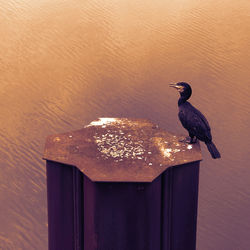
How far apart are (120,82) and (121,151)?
5786 millimetres

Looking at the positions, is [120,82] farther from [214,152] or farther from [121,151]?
[121,151]

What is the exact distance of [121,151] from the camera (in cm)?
275

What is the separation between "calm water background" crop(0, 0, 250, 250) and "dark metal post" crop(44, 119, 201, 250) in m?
2.24

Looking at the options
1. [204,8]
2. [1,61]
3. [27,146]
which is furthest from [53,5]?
[27,146]

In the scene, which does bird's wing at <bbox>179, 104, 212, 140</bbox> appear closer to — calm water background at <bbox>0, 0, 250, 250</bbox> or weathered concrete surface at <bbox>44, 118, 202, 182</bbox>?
weathered concrete surface at <bbox>44, 118, 202, 182</bbox>

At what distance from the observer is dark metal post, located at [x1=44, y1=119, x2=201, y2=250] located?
2.44 metres

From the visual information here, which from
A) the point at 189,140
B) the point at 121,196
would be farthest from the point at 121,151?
the point at 189,140

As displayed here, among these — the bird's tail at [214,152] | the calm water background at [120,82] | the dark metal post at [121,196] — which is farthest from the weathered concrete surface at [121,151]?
the calm water background at [120,82]

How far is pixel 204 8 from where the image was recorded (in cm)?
1141

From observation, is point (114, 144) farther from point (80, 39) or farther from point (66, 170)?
point (80, 39)

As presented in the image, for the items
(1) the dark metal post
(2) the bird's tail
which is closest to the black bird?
(2) the bird's tail

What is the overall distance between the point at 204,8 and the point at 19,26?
4.91 meters

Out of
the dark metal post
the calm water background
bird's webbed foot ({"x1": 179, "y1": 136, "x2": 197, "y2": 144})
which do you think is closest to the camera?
the dark metal post

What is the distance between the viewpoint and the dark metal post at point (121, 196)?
8.00 feet
